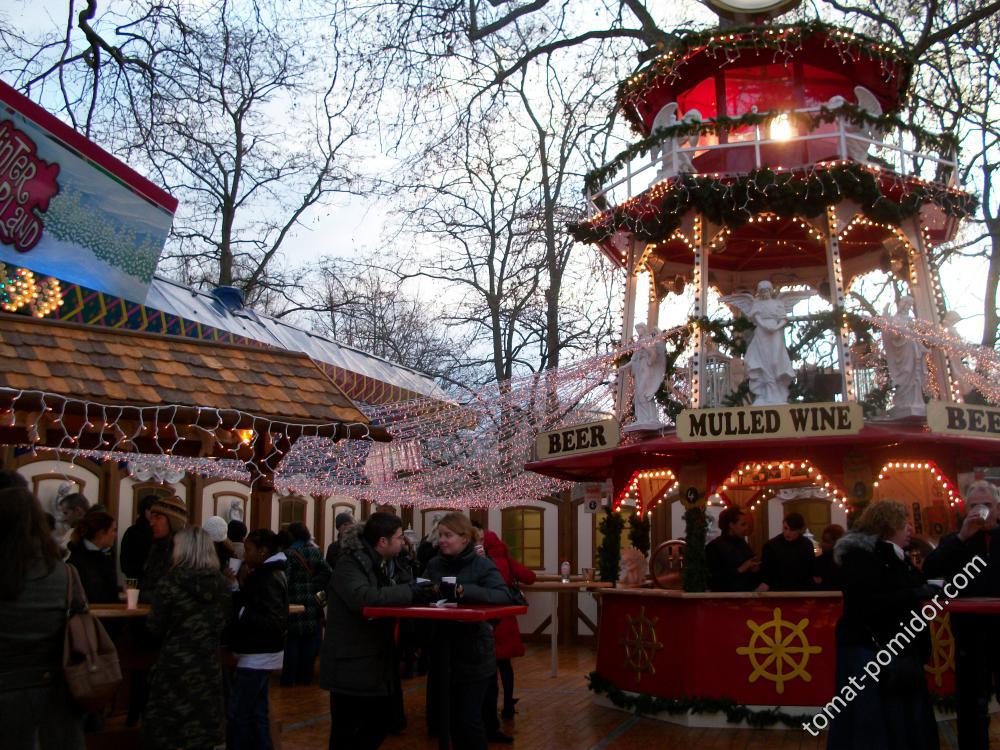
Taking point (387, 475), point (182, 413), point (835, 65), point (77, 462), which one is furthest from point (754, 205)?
point (77, 462)

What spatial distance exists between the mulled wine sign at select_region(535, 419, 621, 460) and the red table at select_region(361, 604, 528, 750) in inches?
195

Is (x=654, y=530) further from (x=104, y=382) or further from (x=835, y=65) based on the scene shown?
(x=104, y=382)

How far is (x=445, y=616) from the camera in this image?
519 cm

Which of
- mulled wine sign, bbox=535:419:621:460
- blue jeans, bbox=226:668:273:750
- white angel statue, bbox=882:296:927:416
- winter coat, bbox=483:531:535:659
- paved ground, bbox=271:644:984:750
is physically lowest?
paved ground, bbox=271:644:984:750

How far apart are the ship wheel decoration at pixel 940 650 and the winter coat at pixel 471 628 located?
560 centimetres

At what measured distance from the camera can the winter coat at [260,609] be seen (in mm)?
6301

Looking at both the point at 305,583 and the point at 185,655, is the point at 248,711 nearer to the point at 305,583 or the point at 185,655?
the point at 185,655

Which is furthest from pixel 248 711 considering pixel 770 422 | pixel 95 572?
pixel 770 422

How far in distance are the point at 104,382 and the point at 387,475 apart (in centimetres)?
1019

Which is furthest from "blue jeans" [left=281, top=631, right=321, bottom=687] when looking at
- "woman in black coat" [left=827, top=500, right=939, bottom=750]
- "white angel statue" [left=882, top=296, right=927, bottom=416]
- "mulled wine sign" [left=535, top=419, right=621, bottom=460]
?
"woman in black coat" [left=827, top=500, right=939, bottom=750]

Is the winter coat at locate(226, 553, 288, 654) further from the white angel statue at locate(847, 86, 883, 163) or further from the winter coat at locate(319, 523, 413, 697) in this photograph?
the white angel statue at locate(847, 86, 883, 163)

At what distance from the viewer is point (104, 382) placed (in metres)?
6.58

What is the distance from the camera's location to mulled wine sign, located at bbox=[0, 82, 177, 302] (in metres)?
7.84

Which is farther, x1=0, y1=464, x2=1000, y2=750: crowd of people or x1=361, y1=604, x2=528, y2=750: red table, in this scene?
x1=361, y1=604, x2=528, y2=750: red table
